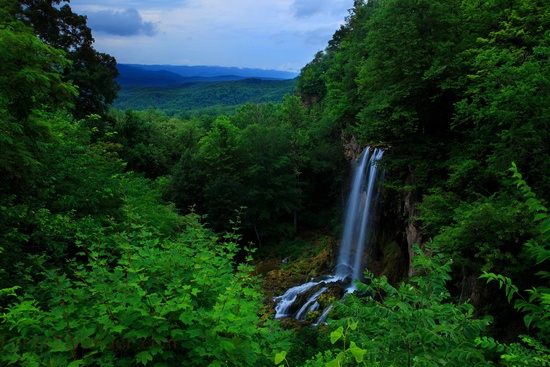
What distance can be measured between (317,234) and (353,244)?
7082 mm

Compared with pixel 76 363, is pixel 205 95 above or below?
above

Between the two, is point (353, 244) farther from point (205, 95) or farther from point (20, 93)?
point (205, 95)

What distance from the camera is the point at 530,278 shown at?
7.66m

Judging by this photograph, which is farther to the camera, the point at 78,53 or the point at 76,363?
the point at 78,53

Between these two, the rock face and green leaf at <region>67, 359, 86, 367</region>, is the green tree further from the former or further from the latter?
the rock face

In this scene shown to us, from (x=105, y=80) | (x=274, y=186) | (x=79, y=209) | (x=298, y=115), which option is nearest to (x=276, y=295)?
(x=274, y=186)

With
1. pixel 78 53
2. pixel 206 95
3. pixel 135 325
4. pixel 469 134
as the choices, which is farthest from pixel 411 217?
pixel 206 95

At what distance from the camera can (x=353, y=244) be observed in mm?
20969

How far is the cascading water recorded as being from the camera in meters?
17.3

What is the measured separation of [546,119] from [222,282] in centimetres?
821

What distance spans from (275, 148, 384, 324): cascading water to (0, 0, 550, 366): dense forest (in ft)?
3.38

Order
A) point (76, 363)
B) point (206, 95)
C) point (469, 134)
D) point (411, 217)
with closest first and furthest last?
point (76, 363), point (469, 134), point (411, 217), point (206, 95)

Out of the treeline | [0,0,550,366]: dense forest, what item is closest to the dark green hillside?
[0,0,550,366]: dense forest

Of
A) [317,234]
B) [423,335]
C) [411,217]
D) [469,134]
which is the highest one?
[469,134]
